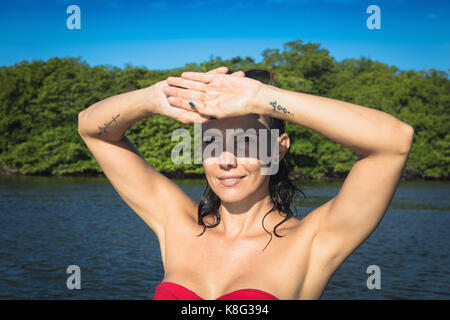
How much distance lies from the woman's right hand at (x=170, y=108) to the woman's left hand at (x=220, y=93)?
0.12 ft

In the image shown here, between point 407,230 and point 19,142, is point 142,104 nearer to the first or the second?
point 407,230

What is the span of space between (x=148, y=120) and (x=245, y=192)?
60.6 meters

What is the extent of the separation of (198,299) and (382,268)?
16.9 m

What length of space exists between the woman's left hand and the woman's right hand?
4cm

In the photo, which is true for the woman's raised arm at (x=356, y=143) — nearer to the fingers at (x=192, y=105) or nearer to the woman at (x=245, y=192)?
the woman at (x=245, y=192)

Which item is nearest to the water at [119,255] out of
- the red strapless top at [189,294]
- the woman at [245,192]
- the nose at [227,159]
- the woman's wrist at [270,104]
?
the woman at [245,192]

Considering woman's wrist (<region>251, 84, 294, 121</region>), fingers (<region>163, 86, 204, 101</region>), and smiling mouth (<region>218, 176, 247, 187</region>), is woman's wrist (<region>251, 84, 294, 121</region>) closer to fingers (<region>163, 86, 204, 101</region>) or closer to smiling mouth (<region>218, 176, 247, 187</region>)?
fingers (<region>163, 86, 204, 101</region>)

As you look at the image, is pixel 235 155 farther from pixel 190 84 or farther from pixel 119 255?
pixel 119 255

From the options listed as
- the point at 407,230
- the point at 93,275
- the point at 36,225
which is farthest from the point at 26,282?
the point at 407,230

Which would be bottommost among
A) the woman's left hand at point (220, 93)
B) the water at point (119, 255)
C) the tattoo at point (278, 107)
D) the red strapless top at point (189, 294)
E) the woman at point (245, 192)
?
the water at point (119, 255)

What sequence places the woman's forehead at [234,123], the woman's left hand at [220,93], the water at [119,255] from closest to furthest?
1. the woman's left hand at [220,93]
2. the woman's forehead at [234,123]
3. the water at [119,255]

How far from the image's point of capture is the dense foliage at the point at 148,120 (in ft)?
208

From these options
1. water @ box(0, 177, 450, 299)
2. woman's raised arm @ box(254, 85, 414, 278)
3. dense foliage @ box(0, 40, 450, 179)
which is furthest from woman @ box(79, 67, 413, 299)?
dense foliage @ box(0, 40, 450, 179)

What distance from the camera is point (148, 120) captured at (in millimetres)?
62469
